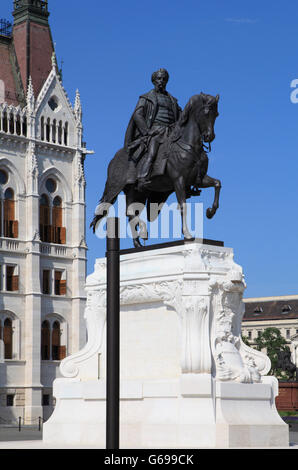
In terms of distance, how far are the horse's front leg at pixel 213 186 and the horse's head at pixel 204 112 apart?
2.79ft

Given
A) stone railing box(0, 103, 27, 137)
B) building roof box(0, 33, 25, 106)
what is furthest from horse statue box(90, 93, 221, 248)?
building roof box(0, 33, 25, 106)

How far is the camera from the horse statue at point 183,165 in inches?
756

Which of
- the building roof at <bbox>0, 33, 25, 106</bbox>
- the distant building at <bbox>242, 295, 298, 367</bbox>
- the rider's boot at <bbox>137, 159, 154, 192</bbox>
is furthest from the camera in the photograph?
the distant building at <bbox>242, 295, 298, 367</bbox>

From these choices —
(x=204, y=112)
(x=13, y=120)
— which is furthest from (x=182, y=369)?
(x=13, y=120)

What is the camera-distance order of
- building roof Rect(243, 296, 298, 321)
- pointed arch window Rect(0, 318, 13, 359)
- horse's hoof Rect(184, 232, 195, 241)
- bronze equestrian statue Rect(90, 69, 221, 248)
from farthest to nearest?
building roof Rect(243, 296, 298, 321) → pointed arch window Rect(0, 318, 13, 359) → bronze equestrian statue Rect(90, 69, 221, 248) → horse's hoof Rect(184, 232, 195, 241)

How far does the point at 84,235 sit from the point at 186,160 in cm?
5148

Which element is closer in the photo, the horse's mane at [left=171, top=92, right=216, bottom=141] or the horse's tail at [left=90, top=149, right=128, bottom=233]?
the horse's mane at [left=171, top=92, right=216, bottom=141]

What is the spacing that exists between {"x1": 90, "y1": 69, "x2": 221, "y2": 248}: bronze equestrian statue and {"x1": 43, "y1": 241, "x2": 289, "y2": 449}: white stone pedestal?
1033 millimetres

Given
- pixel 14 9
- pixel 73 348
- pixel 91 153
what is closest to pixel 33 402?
pixel 73 348

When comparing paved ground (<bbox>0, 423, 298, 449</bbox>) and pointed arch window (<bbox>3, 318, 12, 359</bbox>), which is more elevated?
pointed arch window (<bbox>3, 318, 12, 359</bbox>)

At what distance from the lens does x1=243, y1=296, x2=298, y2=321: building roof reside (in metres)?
137

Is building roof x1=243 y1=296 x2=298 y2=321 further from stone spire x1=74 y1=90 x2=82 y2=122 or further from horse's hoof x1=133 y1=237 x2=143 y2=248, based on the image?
horse's hoof x1=133 y1=237 x2=143 y2=248

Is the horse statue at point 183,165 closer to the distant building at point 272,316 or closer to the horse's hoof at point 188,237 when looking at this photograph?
the horse's hoof at point 188,237

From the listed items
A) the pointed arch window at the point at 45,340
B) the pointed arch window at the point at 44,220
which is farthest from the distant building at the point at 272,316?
the pointed arch window at the point at 45,340
